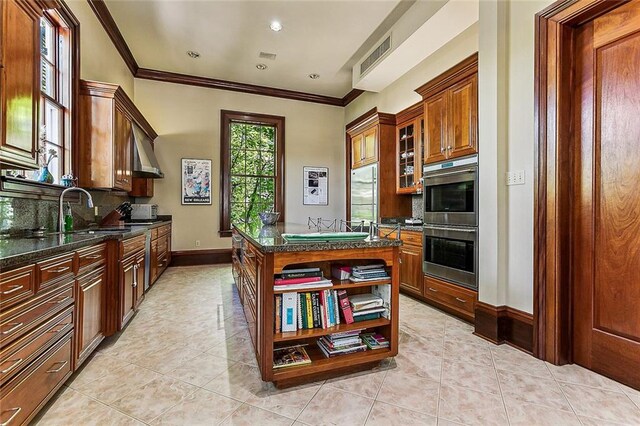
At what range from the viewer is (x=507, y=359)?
211 centimetres

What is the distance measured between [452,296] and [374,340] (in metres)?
1.34

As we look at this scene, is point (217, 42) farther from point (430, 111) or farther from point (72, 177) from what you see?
point (430, 111)

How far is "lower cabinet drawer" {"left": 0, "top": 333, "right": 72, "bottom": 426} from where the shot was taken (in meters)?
1.23

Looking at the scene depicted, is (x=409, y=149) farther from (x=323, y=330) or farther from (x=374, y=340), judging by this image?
(x=323, y=330)

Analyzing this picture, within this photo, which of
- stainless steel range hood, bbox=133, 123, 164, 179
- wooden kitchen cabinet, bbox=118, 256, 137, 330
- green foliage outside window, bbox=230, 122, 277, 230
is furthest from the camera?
green foliage outside window, bbox=230, 122, 277, 230

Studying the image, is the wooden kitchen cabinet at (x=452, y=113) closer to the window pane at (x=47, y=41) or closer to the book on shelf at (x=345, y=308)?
the book on shelf at (x=345, y=308)

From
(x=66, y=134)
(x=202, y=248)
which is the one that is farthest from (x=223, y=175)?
(x=66, y=134)

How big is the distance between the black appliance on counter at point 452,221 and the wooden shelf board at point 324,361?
1.33 meters

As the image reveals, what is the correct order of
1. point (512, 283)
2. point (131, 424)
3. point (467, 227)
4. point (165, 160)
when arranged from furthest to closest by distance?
1. point (165, 160)
2. point (467, 227)
3. point (512, 283)
4. point (131, 424)

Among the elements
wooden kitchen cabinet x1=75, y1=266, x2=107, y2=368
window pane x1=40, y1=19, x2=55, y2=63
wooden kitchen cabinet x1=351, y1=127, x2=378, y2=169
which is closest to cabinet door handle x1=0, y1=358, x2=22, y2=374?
wooden kitchen cabinet x1=75, y1=266, x2=107, y2=368

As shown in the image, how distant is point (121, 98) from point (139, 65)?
2016mm

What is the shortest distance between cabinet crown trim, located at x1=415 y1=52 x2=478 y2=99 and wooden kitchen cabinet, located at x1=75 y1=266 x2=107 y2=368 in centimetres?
348

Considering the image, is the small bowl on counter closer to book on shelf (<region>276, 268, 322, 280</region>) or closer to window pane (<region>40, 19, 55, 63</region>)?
book on shelf (<region>276, 268, 322, 280</region>)

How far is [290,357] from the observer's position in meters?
1.83
